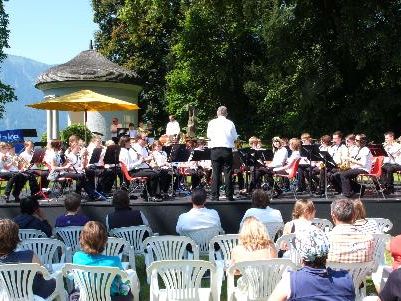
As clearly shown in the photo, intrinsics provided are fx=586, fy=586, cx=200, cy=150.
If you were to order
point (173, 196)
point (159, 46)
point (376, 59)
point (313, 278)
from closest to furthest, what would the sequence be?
point (313, 278) < point (173, 196) < point (376, 59) < point (159, 46)

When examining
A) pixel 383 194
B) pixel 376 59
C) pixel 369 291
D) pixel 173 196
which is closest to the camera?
pixel 369 291

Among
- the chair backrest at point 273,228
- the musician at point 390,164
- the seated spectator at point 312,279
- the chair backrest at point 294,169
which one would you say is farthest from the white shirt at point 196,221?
the musician at point 390,164

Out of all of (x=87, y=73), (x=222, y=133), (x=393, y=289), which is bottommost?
(x=393, y=289)

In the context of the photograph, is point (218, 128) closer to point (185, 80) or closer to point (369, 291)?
point (369, 291)

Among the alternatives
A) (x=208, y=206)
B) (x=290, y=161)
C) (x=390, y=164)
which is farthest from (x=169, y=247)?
(x=390, y=164)

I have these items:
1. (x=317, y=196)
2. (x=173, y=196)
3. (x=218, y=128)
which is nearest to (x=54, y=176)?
(x=173, y=196)

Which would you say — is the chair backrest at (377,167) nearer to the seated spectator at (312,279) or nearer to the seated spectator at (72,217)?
the seated spectator at (72,217)

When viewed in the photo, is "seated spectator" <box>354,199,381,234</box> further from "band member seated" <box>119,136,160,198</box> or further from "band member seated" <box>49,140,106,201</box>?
"band member seated" <box>49,140,106,201</box>

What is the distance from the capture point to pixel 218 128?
11.7 meters

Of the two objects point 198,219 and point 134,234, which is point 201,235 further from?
point 134,234

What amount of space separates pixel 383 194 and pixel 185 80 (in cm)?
2352

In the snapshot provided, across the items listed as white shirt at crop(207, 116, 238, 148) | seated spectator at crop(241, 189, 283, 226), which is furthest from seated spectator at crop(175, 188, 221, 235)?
white shirt at crop(207, 116, 238, 148)

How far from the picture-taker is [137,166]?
13352 mm

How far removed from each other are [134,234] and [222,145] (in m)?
4.12
